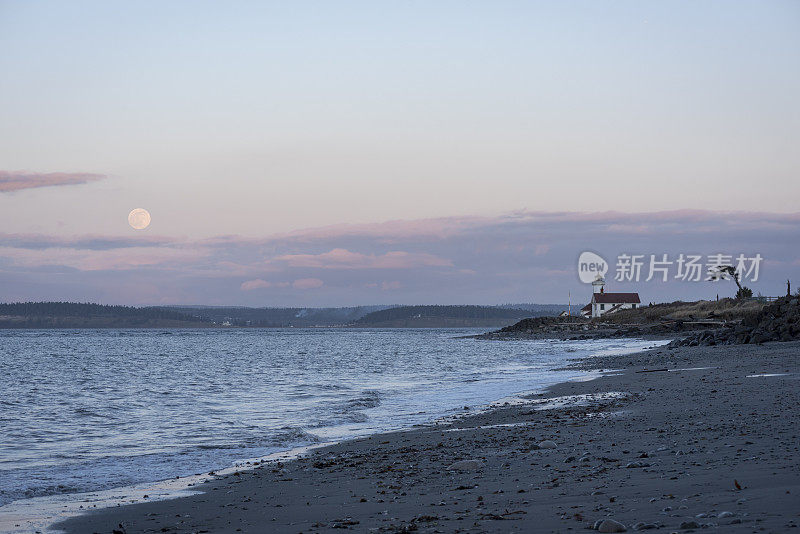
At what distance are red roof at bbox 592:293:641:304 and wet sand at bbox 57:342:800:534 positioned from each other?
129 m

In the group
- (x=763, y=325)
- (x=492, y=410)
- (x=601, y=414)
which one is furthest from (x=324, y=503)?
(x=763, y=325)

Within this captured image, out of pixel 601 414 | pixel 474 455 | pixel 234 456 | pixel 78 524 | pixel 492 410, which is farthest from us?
pixel 492 410

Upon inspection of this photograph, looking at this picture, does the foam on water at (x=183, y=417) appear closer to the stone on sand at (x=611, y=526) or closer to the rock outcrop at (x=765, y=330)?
the stone on sand at (x=611, y=526)

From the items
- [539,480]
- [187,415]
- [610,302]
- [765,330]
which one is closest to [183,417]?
[187,415]

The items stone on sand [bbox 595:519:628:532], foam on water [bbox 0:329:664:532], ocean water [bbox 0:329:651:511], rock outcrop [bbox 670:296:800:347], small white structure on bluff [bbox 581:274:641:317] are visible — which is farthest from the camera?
small white structure on bluff [bbox 581:274:641:317]

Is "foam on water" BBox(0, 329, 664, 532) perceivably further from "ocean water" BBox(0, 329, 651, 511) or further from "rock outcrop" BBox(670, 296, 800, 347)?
"rock outcrop" BBox(670, 296, 800, 347)

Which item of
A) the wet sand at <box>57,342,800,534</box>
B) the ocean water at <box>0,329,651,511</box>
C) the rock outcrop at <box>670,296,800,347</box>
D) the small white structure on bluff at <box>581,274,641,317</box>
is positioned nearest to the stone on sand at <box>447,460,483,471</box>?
the wet sand at <box>57,342,800,534</box>

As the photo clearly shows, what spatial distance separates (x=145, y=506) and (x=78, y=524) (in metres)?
1.02

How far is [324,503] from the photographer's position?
9133 mm

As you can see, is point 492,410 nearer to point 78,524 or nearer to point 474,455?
point 474,455

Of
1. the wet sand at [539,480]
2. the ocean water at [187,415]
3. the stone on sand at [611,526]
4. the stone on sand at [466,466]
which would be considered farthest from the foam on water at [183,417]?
the stone on sand at [611,526]

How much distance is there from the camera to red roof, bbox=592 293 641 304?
464 ft

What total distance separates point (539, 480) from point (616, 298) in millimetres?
138971

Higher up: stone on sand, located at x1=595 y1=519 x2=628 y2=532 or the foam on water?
stone on sand, located at x1=595 y1=519 x2=628 y2=532
